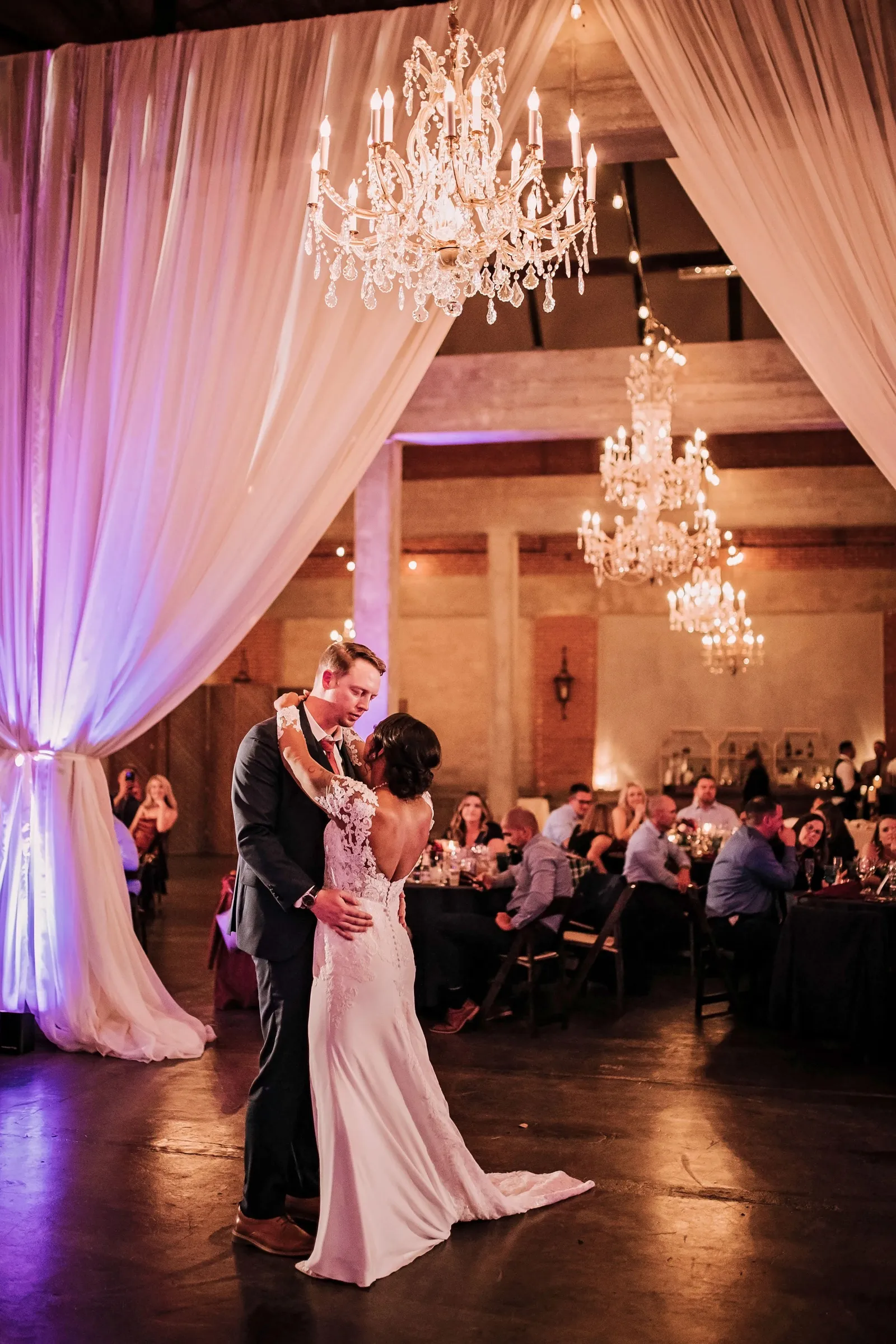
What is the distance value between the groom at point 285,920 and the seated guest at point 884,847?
4.07 metres

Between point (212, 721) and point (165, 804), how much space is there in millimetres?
6545

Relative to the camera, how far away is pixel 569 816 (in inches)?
348

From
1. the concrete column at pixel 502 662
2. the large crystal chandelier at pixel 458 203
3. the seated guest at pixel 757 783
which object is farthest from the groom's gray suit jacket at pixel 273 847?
the seated guest at pixel 757 783

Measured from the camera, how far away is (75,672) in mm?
5523

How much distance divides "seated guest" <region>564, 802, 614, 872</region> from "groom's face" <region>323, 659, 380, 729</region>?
4966 millimetres

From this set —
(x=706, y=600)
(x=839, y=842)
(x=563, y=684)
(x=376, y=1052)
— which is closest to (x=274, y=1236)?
(x=376, y=1052)

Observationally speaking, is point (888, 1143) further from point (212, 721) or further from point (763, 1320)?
point (212, 721)

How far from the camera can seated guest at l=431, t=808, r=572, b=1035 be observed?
6.18 metres

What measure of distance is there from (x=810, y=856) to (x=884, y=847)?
1596 mm

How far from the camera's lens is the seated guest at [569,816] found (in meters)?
8.86

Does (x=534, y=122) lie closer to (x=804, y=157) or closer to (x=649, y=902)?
(x=804, y=157)

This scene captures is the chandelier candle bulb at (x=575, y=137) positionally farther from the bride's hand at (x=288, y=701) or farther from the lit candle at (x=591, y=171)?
the bride's hand at (x=288, y=701)

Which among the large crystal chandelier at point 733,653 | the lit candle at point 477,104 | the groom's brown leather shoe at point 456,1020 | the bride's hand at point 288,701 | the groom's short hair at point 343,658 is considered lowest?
the groom's brown leather shoe at point 456,1020

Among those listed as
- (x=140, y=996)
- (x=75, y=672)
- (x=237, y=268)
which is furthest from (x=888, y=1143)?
(x=237, y=268)
